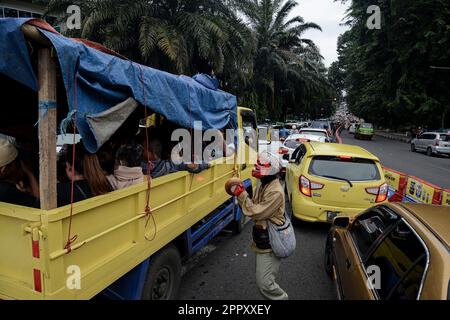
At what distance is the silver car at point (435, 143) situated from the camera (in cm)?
2023

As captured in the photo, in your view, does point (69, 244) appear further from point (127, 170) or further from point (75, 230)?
point (127, 170)

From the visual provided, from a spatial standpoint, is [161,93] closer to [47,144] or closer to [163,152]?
[47,144]

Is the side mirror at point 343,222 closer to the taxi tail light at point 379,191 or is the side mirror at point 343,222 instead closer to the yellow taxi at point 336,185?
the yellow taxi at point 336,185

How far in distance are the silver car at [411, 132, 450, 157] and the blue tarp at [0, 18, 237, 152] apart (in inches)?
834

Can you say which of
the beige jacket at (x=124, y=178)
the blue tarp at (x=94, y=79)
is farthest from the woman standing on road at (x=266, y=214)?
the blue tarp at (x=94, y=79)

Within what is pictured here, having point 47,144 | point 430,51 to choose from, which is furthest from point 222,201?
point 430,51

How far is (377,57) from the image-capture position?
1208 inches

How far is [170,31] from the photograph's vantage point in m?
12.6

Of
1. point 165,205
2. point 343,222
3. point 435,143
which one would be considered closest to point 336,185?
point 343,222

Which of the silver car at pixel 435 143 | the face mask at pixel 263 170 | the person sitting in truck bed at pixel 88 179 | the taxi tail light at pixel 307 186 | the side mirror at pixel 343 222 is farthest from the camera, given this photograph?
the silver car at pixel 435 143

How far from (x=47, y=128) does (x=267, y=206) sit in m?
2.00

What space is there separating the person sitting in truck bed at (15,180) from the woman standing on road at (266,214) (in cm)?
179

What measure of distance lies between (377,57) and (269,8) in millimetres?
Answer: 11503
